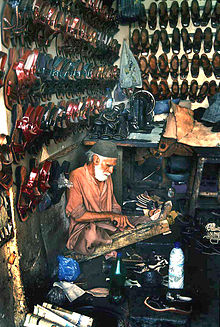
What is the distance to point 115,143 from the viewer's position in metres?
3.96

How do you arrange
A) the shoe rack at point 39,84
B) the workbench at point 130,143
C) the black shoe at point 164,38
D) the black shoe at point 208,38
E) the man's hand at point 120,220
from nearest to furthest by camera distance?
the shoe rack at point 39,84, the man's hand at point 120,220, the workbench at point 130,143, the black shoe at point 208,38, the black shoe at point 164,38

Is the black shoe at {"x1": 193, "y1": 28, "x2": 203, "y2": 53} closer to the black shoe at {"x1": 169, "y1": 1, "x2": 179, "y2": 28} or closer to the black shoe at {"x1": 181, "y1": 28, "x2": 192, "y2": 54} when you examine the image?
the black shoe at {"x1": 181, "y1": 28, "x2": 192, "y2": 54}

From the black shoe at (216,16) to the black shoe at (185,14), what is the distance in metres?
0.36

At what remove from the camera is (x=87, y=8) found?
3.81 meters

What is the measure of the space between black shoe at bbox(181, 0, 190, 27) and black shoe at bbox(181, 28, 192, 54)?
11cm

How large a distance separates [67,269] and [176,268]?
35.2 inches

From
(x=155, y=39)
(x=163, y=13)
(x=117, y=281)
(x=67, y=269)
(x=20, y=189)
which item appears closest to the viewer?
(x=20, y=189)

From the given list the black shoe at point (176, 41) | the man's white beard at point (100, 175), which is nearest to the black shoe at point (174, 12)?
the black shoe at point (176, 41)

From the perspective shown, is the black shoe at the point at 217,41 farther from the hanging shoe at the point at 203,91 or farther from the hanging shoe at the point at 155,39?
the hanging shoe at the point at 155,39

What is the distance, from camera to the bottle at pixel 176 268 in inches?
108

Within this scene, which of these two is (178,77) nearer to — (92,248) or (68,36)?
(68,36)

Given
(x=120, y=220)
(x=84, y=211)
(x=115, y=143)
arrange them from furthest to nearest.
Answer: (x=115, y=143) < (x=120, y=220) < (x=84, y=211)

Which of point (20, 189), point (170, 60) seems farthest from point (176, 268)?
point (170, 60)

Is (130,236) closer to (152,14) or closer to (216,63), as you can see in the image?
(216,63)
